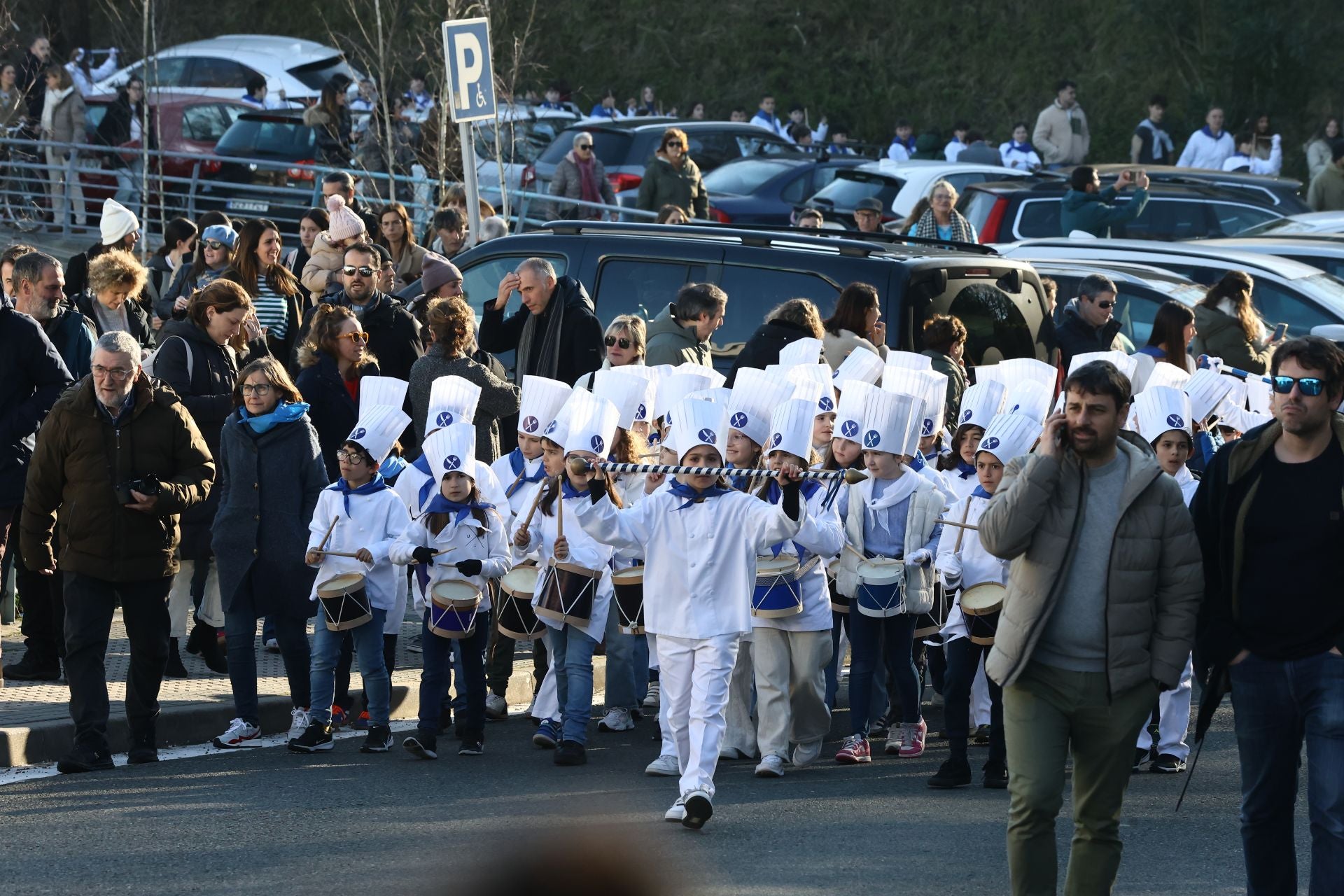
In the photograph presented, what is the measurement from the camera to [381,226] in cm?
1509

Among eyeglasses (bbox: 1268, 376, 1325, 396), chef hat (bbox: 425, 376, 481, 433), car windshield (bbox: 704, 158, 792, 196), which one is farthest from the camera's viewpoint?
car windshield (bbox: 704, 158, 792, 196)

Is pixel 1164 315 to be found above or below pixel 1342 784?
above

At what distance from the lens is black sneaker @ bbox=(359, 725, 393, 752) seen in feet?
31.2

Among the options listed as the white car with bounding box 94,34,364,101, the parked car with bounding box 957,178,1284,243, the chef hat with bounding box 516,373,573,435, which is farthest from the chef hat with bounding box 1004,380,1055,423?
the white car with bounding box 94,34,364,101

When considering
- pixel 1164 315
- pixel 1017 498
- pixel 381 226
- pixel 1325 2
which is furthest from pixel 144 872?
pixel 1325 2

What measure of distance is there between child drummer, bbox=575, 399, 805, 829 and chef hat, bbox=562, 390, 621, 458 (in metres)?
0.33

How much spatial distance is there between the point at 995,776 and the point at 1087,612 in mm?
2745

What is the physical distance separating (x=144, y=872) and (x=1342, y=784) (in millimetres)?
4053

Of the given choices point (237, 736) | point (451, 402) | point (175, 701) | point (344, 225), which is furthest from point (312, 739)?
point (344, 225)

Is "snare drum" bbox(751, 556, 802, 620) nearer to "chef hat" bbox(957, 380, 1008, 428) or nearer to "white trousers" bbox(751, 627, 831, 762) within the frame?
"white trousers" bbox(751, 627, 831, 762)

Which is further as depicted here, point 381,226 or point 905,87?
point 905,87

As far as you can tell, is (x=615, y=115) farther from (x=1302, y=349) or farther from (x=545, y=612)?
(x=1302, y=349)

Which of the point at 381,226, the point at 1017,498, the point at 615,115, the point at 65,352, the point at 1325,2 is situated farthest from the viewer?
the point at 1325,2

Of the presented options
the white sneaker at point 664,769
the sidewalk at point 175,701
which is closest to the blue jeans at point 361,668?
the sidewalk at point 175,701
